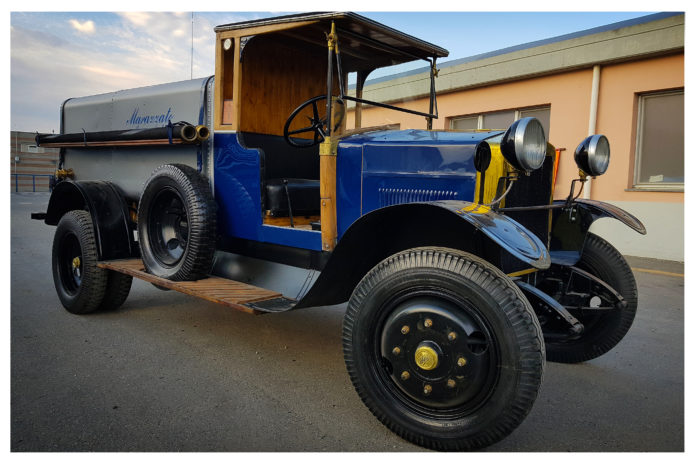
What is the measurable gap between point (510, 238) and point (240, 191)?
2088mm

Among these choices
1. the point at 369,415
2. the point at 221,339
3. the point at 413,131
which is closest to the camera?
the point at 369,415

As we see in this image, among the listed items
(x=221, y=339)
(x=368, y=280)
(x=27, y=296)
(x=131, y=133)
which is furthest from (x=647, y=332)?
(x=27, y=296)

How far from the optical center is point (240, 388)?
9.71 ft

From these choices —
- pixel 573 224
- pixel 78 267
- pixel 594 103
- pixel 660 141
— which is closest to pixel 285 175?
pixel 78 267

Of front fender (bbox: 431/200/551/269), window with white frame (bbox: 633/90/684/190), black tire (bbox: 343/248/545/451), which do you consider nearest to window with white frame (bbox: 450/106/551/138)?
window with white frame (bbox: 633/90/684/190)

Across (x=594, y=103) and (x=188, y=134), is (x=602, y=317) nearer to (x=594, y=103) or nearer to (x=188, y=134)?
(x=188, y=134)

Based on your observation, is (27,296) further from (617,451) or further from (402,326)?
(617,451)

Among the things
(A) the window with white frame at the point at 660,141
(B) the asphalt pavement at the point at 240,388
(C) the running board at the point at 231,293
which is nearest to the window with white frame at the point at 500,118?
(A) the window with white frame at the point at 660,141

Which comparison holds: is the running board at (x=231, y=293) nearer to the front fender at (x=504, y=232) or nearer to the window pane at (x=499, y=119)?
the front fender at (x=504, y=232)

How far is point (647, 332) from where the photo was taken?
4.20 meters

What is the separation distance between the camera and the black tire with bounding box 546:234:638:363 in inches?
131

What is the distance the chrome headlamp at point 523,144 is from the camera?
246 cm

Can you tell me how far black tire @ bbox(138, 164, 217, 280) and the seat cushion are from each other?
42 cm

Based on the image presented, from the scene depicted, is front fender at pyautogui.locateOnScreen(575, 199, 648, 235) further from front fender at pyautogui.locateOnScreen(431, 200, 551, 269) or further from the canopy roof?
the canopy roof
